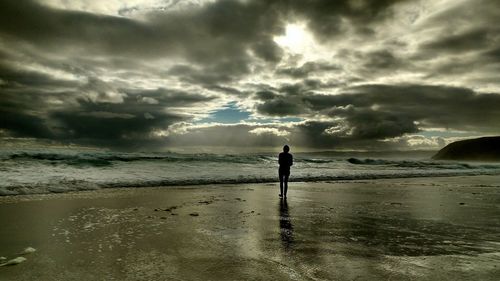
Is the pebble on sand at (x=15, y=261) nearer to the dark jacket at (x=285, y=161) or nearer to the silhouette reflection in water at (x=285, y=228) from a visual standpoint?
the silhouette reflection in water at (x=285, y=228)

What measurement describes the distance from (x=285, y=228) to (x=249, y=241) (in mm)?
1532

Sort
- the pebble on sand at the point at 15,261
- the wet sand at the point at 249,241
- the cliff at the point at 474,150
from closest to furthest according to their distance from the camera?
the wet sand at the point at 249,241 → the pebble on sand at the point at 15,261 → the cliff at the point at 474,150

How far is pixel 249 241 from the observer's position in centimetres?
675

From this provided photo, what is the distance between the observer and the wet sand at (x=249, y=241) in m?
4.89

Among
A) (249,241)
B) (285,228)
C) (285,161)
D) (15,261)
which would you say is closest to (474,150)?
(285,161)

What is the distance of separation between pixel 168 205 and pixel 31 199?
5446 millimetres

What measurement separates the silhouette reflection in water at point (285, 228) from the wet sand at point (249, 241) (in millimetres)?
24

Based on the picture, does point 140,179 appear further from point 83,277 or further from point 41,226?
point 83,277

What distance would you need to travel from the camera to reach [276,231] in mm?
7707

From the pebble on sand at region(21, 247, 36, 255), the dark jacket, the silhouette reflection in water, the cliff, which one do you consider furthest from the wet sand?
the cliff

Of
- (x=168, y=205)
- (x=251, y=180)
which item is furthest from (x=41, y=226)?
(x=251, y=180)

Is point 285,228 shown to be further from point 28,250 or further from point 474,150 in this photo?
point 474,150

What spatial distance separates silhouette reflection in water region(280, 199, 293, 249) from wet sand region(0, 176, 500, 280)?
0.08 ft

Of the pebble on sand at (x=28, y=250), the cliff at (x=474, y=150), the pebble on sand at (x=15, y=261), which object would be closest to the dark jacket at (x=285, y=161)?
the pebble on sand at (x=28, y=250)
